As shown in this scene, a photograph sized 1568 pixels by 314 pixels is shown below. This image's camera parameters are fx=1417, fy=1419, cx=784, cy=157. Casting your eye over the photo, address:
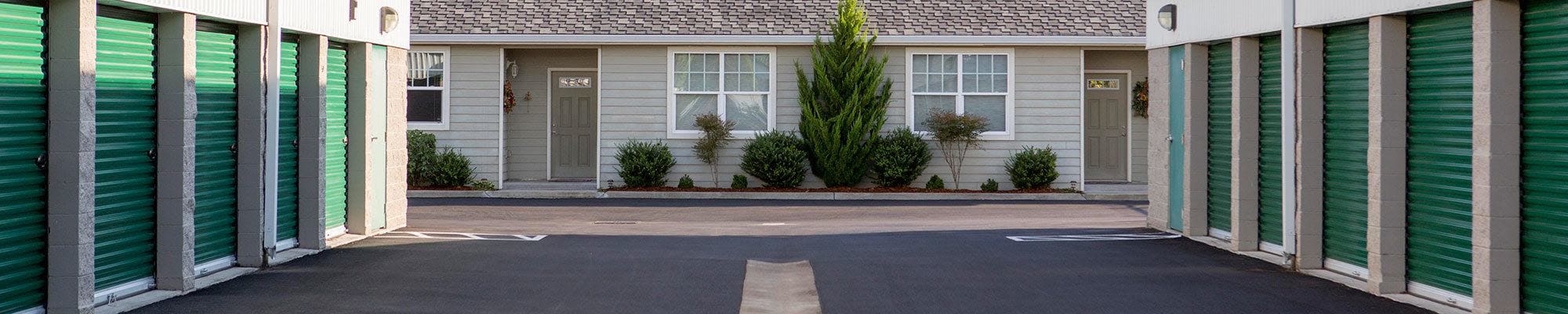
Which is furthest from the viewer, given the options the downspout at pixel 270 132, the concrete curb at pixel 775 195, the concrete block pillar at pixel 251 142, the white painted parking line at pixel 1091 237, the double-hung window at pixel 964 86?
the double-hung window at pixel 964 86

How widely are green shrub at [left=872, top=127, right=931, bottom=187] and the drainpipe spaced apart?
10240 mm

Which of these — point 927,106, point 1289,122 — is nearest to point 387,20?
point 1289,122

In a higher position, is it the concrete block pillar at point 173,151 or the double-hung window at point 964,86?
the double-hung window at point 964,86

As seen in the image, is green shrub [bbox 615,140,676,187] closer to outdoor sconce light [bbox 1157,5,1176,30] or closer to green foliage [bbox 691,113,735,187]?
green foliage [bbox 691,113,735,187]

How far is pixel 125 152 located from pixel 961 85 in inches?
576

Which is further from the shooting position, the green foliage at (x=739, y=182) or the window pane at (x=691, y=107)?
the window pane at (x=691, y=107)

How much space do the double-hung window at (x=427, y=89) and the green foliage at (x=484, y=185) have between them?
3.41ft

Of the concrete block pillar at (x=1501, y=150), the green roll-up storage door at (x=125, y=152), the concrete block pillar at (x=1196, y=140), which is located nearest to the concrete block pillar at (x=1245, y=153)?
the concrete block pillar at (x=1196, y=140)

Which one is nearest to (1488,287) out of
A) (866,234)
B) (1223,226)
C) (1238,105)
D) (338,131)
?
(1238,105)

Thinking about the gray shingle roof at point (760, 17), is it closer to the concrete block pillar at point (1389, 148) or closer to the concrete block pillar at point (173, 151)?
the concrete block pillar at point (173, 151)

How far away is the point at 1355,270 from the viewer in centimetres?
1027

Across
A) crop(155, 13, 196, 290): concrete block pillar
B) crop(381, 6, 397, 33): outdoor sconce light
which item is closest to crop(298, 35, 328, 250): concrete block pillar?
crop(381, 6, 397, 33): outdoor sconce light

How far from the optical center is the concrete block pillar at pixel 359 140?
1326 cm

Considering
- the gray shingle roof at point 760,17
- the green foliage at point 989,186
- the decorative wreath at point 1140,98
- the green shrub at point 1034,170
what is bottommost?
the green foliage at point 989,186
